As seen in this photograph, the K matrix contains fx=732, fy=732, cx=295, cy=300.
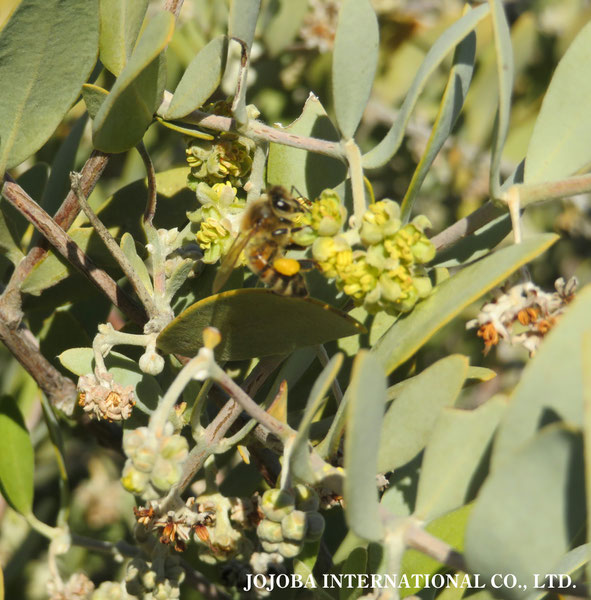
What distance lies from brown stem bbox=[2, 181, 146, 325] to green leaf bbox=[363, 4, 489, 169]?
2.05 ft

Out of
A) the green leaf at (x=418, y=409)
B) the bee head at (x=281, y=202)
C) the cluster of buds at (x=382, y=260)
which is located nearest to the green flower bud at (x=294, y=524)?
the green leaf at (x=418, y=409)

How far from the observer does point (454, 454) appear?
47.1 inches

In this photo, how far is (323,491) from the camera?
1.61 meters

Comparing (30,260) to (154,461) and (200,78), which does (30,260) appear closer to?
(200,78)

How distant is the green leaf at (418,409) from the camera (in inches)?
48.6

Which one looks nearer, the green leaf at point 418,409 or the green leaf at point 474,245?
the green leaf at point 418,409

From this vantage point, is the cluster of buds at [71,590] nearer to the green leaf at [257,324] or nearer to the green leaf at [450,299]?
the green leaf at [257,324]

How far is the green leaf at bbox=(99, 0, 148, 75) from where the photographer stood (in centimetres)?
151

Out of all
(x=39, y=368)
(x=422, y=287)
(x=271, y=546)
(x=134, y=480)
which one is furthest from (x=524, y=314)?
(x=39, y=368)

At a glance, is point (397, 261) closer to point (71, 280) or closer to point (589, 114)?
point (589, 114)

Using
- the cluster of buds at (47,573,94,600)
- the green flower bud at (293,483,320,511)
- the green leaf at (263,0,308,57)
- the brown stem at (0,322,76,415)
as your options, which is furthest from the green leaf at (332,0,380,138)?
the green leaf at (263,0,308,57)

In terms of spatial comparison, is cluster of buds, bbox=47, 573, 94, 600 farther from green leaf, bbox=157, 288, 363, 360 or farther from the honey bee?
the honey bee

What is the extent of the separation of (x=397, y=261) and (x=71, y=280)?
3.08 feet

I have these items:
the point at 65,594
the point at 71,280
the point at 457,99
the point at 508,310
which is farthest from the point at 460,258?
the point at 65,594
